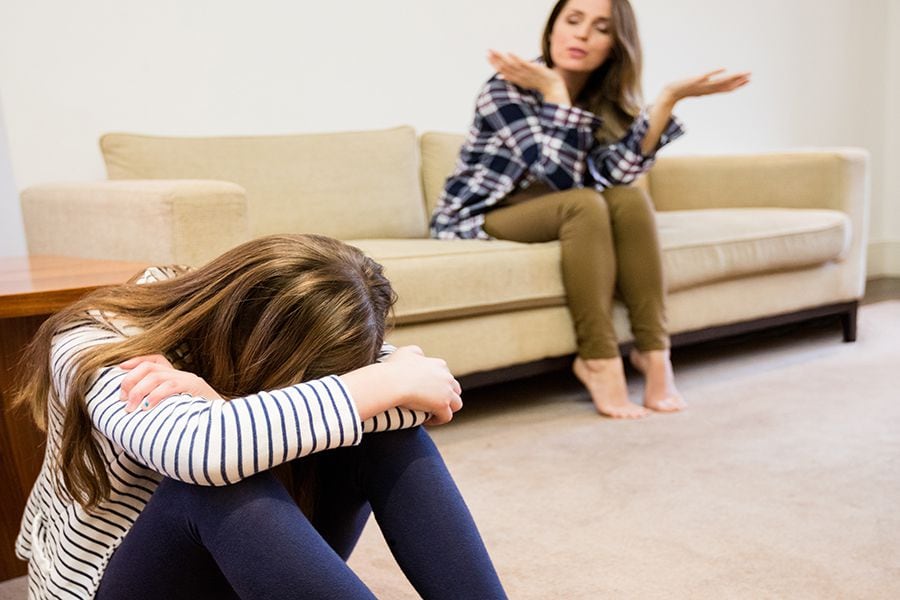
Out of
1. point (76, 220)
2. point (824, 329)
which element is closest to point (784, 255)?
point (824, 329)

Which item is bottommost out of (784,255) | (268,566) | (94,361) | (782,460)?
(782,460)

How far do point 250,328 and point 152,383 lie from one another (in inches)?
4.7

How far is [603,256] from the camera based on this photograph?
2.13 metres

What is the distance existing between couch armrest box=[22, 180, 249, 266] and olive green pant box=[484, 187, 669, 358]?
2.62 ft

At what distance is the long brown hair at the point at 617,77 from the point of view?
2275 millimetres

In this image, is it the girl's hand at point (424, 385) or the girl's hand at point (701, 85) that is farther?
the girl's hand at point (701, 85)

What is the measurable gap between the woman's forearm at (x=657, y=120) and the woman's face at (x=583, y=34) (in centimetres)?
19

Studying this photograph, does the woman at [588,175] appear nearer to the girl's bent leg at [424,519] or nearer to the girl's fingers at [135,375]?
the girl's bent leg at [424,519]

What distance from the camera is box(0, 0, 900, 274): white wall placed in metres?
2.27

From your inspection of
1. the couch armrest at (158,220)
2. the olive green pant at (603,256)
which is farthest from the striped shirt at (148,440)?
the olive green pant at (603,256)

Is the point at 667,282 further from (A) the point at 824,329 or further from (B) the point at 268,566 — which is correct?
(B) the point at 268,566

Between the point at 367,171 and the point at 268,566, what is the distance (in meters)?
1.85

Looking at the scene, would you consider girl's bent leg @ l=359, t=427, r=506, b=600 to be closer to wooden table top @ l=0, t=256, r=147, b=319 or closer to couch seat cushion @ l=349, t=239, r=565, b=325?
wooden table top @ l=0, t=256, r=147, b=319

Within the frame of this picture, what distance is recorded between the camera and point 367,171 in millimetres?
2514
